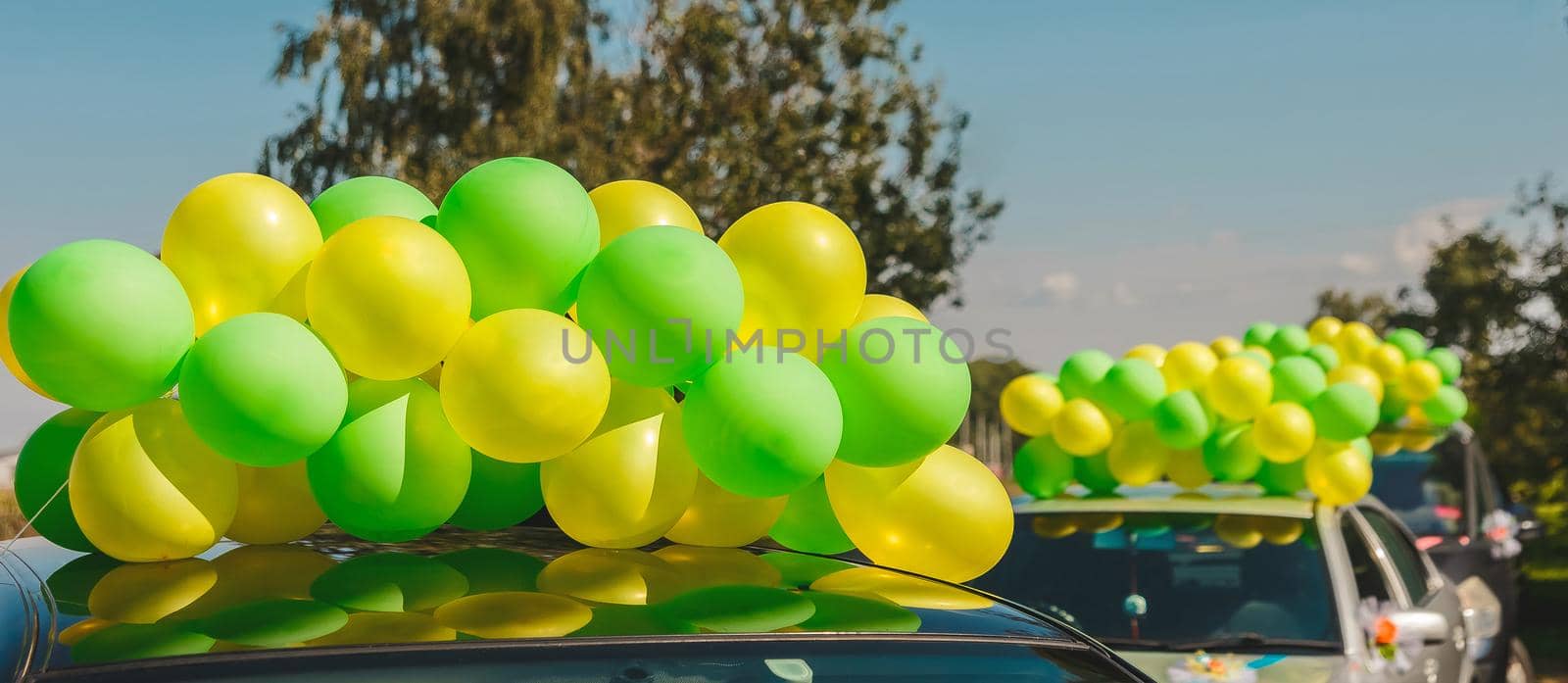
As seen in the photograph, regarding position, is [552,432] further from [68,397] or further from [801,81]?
[801,81]

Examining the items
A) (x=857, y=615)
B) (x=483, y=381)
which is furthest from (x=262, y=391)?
(x=857, y=615)

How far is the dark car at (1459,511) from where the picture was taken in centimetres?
832

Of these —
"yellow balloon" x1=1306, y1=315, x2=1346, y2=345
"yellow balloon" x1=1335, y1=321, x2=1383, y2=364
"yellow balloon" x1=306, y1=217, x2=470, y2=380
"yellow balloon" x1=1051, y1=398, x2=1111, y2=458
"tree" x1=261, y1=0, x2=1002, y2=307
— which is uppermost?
"tree" x1=261, y1=0, x2=1002, y2=307

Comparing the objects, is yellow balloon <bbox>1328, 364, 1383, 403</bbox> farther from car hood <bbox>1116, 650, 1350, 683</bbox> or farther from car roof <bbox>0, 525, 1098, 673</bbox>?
car roof <bbox>0, 525, 1098, 673</bbox>

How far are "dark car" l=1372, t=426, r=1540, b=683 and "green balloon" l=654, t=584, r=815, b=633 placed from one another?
23.3ft

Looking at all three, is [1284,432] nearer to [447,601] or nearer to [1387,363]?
[1387,363]

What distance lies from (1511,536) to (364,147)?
1420 centimetres

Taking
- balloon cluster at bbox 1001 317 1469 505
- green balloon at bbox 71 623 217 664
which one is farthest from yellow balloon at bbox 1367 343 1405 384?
green balloon at bbox 71 623 217 664

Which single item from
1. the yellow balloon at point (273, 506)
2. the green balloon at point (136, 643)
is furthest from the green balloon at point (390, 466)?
the green balloon at point (136, 643)

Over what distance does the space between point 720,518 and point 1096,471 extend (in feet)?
11.8

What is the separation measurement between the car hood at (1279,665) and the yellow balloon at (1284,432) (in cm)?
134

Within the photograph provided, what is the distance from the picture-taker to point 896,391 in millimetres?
2709

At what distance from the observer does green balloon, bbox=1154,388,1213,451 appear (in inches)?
227

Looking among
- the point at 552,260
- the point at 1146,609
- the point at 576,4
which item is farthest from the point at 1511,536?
the point at 576,4
